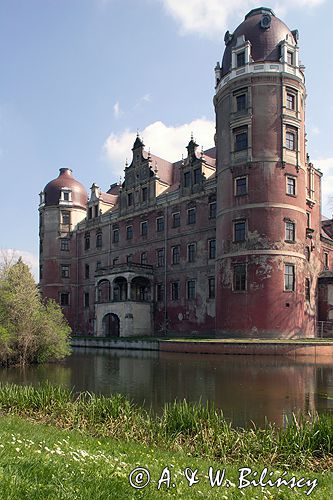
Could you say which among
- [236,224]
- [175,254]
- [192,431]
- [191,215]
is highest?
[191,215]

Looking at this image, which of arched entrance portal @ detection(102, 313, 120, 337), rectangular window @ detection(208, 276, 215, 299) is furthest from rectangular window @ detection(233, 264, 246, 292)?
arched entrance portal @ detection(102, 313, 120, 337)

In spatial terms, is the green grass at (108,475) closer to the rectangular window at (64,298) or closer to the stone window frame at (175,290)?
the stone window frame at (175,290)

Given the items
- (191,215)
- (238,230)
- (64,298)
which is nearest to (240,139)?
(238,230)

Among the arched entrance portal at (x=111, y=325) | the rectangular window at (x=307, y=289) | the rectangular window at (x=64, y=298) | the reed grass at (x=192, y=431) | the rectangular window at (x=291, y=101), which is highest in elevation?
the rectangular window at (x=291, y=101)

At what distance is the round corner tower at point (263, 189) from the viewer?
35.4 meters

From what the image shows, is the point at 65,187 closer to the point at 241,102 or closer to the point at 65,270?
the point at 65,270

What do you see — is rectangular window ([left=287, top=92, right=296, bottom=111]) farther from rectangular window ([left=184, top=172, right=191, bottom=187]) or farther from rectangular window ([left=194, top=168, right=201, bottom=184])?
rectangular window ([left=184, top=172, right=191, bottom=187])

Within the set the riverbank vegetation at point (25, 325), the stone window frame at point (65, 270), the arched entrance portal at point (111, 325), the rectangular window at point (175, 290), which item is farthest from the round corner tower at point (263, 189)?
the stone window frame at point (65, 270)

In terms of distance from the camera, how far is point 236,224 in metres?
37.4

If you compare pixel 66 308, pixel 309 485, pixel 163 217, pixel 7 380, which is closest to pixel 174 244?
pixel 163 217

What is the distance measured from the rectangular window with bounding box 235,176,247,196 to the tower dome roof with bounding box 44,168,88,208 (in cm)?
2994

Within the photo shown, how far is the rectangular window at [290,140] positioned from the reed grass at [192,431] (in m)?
30.8

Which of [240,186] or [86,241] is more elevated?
[240,186]

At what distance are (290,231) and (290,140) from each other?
7739 millimetres
